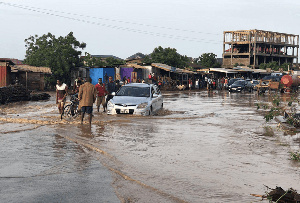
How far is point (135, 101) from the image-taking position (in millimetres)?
17625

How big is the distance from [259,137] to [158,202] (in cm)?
738

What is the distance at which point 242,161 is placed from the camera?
28.5ft

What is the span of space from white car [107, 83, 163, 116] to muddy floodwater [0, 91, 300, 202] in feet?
7.48

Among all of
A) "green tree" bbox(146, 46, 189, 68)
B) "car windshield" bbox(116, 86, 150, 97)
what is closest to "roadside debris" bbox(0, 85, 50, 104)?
"car windshield" bbox(116, 86, 150, 97)

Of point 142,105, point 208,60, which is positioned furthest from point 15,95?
point 208,60

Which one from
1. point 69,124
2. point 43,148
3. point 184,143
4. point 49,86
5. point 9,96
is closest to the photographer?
point 43,148

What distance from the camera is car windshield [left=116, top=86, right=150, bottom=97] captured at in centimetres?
1862

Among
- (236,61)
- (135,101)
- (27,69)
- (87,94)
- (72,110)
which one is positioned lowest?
(72,110)

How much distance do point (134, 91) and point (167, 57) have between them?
43.0m

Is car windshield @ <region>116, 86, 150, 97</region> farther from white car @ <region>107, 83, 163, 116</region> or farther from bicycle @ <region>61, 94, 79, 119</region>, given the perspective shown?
bicycle @ <region>61, 94, 79, 119</region>

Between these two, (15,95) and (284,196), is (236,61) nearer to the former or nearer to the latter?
(15,95)

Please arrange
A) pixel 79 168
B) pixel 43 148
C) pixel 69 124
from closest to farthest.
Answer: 1. pixel 79 168
2. pixel 43 148
3. pixel 69 124

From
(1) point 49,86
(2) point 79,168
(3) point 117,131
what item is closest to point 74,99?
(3) point 117,131

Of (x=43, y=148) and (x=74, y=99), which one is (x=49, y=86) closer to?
(x=74, y=99)
